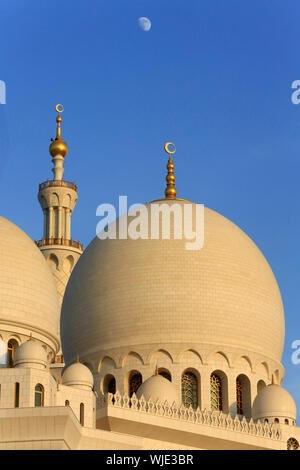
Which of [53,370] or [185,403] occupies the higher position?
[53,370]

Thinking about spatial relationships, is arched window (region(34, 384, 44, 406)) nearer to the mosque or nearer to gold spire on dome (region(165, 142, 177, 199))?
the mosque

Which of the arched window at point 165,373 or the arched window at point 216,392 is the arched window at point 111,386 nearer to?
the arched window at point 165,373

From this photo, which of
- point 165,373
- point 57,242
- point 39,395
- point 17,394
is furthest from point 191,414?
point 57,242

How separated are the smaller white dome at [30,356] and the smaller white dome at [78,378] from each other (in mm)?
1914

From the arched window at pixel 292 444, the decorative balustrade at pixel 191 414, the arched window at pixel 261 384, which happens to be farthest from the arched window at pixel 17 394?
the arched window at pixel 261 384

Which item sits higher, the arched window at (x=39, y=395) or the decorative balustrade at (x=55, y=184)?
Answer: the decorative balustrade at (x=55, y=184)

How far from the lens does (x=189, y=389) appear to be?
3775 cm

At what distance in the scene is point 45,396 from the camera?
3002 centimetres

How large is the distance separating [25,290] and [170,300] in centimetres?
603

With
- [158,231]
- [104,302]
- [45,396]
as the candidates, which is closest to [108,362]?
[104,302]

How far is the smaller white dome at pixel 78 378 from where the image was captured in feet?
106

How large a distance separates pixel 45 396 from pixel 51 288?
6.47 m
